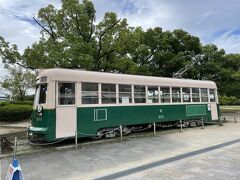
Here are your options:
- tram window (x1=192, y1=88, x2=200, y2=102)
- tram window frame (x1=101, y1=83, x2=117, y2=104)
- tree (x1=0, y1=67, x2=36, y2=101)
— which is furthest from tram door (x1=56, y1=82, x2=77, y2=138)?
tree (x1=0, y1=67, x2=36, y2=101)

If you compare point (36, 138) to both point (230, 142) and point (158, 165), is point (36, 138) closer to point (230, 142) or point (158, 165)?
point (158, 165)

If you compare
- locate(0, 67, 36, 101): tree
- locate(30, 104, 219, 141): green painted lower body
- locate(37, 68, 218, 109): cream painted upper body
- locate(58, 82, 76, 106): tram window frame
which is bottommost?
locate(30, 104, 219, 141): green painted lower body

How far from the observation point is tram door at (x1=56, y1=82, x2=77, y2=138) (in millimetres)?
9836

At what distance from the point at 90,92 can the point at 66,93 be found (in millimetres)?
1105

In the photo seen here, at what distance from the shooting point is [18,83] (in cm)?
2825

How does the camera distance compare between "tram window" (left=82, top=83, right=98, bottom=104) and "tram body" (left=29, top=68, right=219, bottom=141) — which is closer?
"tram body" (left=29, top=68, right=219, bottom=141)

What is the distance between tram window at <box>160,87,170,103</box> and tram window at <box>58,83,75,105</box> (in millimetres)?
5542

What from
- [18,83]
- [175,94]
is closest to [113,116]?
[175,94]

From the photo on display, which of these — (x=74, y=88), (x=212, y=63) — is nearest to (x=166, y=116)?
(x=74, y=88)

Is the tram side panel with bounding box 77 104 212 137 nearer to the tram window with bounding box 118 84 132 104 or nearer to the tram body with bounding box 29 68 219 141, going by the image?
the tram body with bounding box 29 68 219 141

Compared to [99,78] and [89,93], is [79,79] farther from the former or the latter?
[99,78]

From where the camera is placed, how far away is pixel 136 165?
7180mm

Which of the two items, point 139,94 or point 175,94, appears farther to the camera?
point 175,94

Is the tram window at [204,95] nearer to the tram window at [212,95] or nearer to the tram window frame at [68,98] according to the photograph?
the tram window at [212,95]
